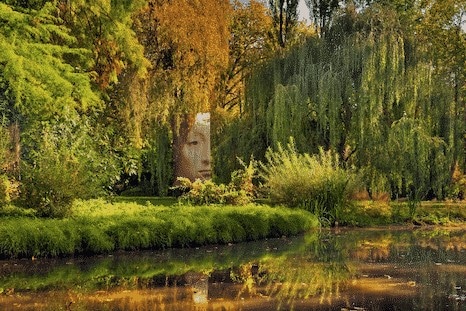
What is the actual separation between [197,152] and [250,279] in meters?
17.2

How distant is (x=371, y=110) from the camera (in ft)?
61.3

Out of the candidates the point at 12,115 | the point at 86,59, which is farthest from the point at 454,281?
the point at 12,115

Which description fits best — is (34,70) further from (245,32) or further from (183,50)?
(245,32)

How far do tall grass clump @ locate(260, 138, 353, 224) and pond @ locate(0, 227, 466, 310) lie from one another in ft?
13.4

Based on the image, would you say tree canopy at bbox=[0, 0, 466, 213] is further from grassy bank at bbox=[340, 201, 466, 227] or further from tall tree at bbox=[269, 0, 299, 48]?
tall tree at bbox=[269, 0, 299, 48]

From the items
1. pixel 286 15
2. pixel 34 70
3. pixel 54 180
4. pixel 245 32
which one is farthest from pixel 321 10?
pixel 54 180

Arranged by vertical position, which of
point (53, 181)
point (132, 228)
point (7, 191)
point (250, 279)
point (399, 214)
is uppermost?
point (53, 181)

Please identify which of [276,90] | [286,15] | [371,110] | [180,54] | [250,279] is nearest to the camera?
[250,279]

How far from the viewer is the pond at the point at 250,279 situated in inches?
259

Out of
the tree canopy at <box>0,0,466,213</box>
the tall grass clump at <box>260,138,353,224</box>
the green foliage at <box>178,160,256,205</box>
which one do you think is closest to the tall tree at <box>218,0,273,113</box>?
the tree canopy at <box>0,0,466,213</box>

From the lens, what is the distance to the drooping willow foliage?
61.2ft

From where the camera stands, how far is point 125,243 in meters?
11.3

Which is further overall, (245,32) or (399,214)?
(245,32)

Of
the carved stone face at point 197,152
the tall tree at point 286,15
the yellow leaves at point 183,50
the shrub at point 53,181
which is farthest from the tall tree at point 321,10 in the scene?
the shrub at point 53,181
